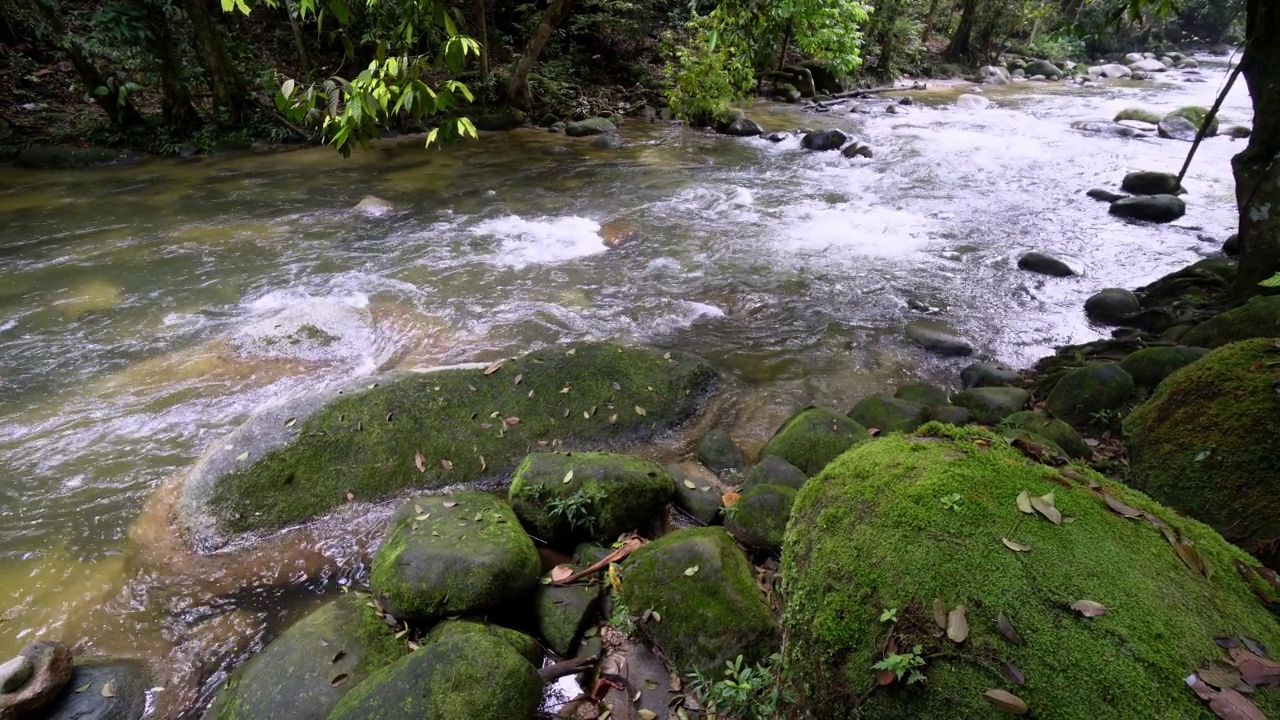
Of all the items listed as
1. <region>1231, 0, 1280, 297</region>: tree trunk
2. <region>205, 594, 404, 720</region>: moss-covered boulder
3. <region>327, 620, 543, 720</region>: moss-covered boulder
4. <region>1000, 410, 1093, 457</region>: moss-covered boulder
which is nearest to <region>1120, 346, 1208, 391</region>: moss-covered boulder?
<region>1000, 410, 1093, 457</region>: moss-covered boulder

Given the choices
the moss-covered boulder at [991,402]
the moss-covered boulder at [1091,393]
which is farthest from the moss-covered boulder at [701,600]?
the moss-covered boulder at [1091,393]

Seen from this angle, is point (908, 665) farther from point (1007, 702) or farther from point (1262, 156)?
point (1262, 156)

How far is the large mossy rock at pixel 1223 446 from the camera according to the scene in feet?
8.28

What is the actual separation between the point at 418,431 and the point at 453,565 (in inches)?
58.3

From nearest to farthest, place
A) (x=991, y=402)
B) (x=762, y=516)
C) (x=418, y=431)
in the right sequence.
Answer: (x=762, y=516) < (x=418, y=431) < (x=991, y=402)

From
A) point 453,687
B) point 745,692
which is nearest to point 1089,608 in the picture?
point 745,692

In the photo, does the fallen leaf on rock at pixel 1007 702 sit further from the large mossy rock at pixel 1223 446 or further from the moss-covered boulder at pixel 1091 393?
the moss-covered boulder at pixel 1091 393

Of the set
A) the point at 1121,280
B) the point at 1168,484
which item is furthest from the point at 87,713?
the point at 1121,280

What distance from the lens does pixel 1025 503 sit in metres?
1.92

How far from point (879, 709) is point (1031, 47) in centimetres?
3194

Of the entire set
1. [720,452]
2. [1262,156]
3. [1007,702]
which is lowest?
[720,452]

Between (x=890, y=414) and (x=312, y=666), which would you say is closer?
(x=312, y=666)

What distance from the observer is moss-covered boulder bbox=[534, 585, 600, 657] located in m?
2.86

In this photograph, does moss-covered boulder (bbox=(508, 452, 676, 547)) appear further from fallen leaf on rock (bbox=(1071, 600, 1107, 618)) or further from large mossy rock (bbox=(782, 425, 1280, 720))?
fallen leaf on rock (bbox=(1071, 600, 1107, 618))
